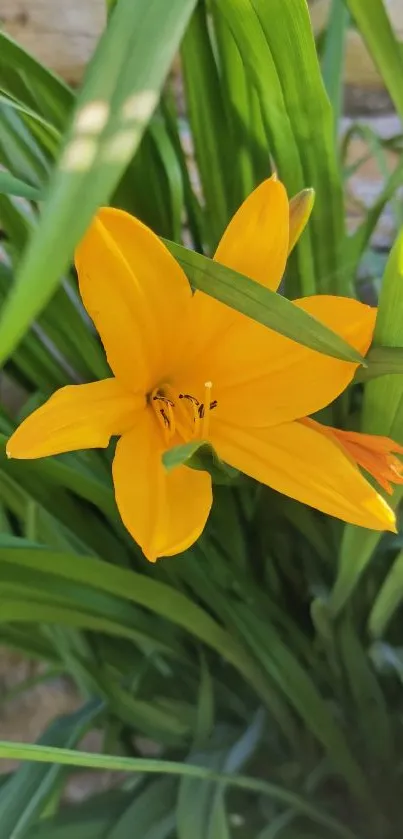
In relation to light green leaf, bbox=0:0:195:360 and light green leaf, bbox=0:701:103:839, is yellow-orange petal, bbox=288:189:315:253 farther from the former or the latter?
light green leaf, bbox=0:701:103:839

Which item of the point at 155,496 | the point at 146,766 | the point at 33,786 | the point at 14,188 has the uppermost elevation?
the point at 14,188

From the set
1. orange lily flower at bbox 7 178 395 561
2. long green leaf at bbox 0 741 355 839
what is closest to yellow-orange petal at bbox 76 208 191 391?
orange lily flower at bbox 7 178 395 561

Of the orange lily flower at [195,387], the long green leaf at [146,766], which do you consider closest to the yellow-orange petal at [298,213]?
the orange lily flower at [195,387]

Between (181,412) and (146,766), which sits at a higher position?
(181,412)

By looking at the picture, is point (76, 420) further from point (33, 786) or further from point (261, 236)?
point (33, 786)

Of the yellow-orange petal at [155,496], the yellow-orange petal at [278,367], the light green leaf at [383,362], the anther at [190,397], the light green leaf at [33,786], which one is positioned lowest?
the light green leaf at [33,786]

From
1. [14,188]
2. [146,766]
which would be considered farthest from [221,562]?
[14,188]

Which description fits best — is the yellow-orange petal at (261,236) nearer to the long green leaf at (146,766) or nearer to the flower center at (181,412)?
the flower center at (181,412)
